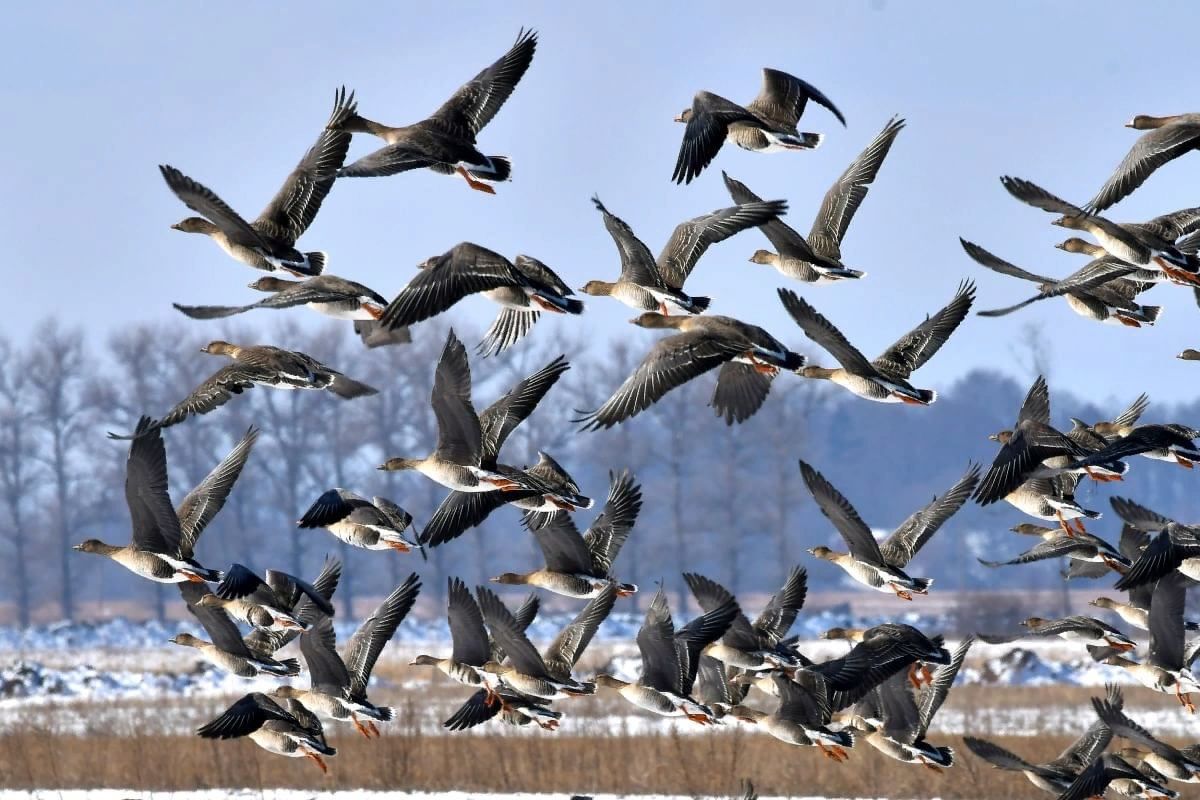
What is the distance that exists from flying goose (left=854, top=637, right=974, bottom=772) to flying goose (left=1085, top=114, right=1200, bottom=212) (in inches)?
146

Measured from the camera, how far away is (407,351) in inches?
3969

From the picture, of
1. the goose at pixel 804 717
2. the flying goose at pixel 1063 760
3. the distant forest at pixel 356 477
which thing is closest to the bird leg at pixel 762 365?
the goose at pixel 804 717

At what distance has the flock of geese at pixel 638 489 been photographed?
12164 mm

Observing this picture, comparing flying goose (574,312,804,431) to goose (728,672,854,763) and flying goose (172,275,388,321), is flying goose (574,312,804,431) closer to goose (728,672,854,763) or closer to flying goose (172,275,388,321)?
flying goose (172,275,388,321)

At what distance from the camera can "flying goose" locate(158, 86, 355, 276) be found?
1234cm

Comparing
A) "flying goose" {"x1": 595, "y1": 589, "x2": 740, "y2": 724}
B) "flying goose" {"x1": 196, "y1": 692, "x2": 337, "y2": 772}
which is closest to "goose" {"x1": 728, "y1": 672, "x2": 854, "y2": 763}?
"flying goose" {"x1": 595, "y1": 589, "x2": 740, "y2": 724}

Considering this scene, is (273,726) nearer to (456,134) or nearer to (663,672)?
(663,672)

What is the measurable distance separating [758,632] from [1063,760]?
3.15 metres

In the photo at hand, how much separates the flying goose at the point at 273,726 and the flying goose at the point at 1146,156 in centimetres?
696

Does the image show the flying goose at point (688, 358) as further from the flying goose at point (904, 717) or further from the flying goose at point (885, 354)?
the flying goose at point (904, 717)

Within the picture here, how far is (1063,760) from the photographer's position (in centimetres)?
1538

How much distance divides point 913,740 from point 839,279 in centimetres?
381

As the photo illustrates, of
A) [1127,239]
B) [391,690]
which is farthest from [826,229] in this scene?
[391,690]

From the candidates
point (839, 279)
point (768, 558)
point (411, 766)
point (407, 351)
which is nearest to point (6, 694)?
point (411, 766)
